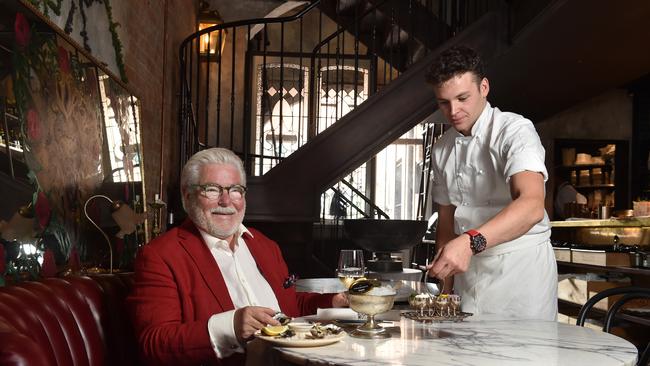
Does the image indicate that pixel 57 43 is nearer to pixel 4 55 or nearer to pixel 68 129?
pixel 68 129

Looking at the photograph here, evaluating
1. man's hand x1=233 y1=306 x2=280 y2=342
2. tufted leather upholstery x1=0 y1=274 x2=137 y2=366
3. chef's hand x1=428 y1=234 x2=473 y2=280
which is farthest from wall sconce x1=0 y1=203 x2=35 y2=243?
chef's hand x1=428 y1=234 x2=473 y2=280

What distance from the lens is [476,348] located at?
1.53 meters

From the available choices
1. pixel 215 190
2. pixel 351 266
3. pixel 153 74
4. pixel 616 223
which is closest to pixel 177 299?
pixel 215 190

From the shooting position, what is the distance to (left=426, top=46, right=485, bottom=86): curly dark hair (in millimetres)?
2248

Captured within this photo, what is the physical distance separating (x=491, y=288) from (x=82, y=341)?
4.55 feet

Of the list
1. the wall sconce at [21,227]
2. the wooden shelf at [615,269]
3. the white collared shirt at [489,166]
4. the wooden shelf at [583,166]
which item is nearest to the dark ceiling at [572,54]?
the wooden shelf at [615,269]

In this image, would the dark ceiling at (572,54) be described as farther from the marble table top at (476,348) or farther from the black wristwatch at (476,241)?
the marble table top at (476,348)

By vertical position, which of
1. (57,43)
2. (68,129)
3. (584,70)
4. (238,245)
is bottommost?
(238,245)

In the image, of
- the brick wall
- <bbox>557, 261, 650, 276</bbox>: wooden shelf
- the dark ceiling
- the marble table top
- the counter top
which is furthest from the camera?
the counter top

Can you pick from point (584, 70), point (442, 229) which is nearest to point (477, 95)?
point (442, 229)

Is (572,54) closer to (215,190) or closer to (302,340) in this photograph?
(215,190)

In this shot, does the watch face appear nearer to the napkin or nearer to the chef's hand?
the chef's hand

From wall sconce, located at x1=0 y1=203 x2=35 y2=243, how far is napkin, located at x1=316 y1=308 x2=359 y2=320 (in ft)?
3.64

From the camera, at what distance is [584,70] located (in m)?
6.59
